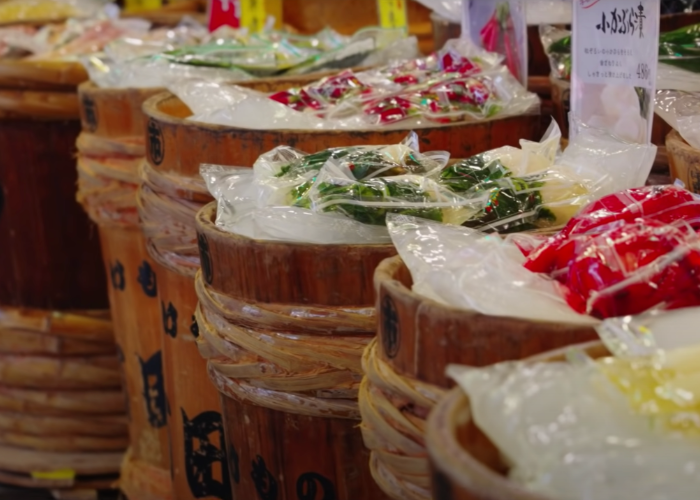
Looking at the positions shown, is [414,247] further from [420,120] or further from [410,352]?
[420,120]

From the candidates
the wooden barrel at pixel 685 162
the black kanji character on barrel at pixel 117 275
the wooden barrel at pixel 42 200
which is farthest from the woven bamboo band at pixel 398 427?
the wooden barrel at pixel 42 200

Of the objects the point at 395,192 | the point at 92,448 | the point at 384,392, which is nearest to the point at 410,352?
the point at 384,392

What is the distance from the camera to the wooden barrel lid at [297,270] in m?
1.18

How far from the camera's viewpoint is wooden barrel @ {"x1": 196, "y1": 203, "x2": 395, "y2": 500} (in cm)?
120

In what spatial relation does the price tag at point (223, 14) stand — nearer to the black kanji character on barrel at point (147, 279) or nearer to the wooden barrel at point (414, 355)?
the black kanji character on barrel at point (147, 279)

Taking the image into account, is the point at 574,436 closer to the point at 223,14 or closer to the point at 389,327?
the point at 389,327

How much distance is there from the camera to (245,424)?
1.37 m

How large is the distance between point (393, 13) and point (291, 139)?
4.41 feet

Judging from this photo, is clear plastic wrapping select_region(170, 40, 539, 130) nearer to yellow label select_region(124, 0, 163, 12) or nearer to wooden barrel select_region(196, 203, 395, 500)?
wooden barrel select_region(196, 203, 395, 500)

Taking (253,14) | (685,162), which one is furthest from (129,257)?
(685,162)

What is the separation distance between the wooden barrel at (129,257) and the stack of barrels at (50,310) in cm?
42

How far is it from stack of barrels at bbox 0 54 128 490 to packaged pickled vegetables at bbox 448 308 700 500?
2.25 m

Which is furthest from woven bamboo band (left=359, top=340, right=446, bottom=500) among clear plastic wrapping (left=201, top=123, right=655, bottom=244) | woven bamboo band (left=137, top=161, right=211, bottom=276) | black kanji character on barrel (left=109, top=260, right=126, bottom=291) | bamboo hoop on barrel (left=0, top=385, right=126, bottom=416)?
bamboo hoop on barrel (left=0, top=385, right=126, bottom=416)

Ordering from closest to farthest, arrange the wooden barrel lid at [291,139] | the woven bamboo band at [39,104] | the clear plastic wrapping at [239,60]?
the wooden barrel lid at [291,139], the clear plastic wrapping at [239,60], the woven bamboo band at [39,104]
